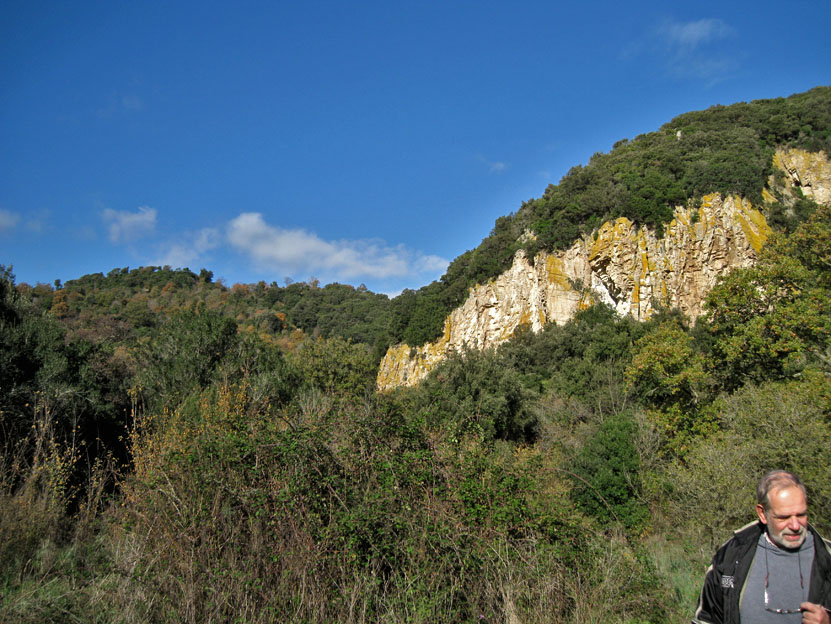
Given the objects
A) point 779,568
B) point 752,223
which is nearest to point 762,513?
point 779,568

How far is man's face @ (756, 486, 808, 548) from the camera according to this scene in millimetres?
2115

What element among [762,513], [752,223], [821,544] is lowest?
[821,544]

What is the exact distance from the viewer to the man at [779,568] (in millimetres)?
2096

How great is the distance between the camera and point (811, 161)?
102 feet

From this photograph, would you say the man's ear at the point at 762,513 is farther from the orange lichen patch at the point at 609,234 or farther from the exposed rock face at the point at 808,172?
the exposed rock face at the point at 808,172

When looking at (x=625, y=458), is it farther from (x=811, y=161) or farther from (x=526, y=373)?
(x=811, y=161)

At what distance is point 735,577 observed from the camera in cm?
227

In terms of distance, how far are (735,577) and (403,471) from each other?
8.58ft

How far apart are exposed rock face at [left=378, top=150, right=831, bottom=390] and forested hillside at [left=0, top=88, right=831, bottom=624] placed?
3.23 metres

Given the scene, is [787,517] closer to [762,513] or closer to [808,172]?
[762,513]

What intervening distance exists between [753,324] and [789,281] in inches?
64.3

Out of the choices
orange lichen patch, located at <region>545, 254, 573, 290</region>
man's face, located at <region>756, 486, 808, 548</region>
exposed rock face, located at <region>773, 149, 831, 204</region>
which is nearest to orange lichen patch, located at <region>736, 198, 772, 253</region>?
exposed rock face, located at <region>773, 149, 831, 204</region>

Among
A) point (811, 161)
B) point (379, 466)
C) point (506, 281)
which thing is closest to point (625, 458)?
point (379, 466)

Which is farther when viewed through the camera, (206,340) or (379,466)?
(206,340)
